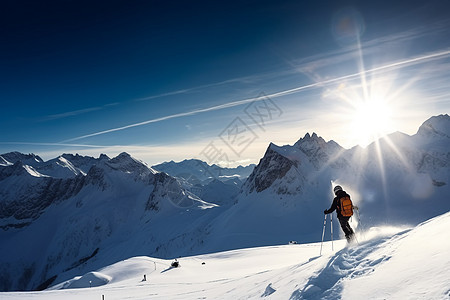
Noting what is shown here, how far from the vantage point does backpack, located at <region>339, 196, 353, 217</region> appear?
493 inches

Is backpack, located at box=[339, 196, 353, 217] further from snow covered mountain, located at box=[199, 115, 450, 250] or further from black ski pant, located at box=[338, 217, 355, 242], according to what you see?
snow covered mountain, located at box=[199, 115, 450, 250]

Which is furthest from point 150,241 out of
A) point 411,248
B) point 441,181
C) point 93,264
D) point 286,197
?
point 411,248

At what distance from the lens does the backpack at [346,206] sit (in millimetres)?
12531

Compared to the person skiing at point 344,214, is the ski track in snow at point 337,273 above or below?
below

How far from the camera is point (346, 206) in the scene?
12617mm

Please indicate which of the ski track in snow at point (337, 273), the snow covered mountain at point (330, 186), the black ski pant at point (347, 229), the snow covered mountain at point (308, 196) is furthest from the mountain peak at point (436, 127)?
the ski track in snow at point (337, 273)

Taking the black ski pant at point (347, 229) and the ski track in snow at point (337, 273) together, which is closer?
the ski track in snow at point (337, 273)

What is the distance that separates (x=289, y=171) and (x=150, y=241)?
8110 cm

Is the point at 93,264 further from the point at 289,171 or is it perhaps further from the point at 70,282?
the point at 70,282

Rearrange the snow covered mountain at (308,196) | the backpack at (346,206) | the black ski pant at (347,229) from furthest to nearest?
1. the snow covered mountain at (308,196)
2. the backpack at (346,206)
3. the black ski pant at (347,229)

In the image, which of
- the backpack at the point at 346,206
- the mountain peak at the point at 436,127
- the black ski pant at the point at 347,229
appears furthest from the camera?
the mountain peak at the point at 436,127

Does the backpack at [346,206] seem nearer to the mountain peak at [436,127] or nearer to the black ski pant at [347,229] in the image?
the black ski pant at [347,229]

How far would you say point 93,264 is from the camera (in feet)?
525

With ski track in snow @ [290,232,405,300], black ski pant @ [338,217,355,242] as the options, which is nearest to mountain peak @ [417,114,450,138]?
black ski pant @ [338,217,355,242]
